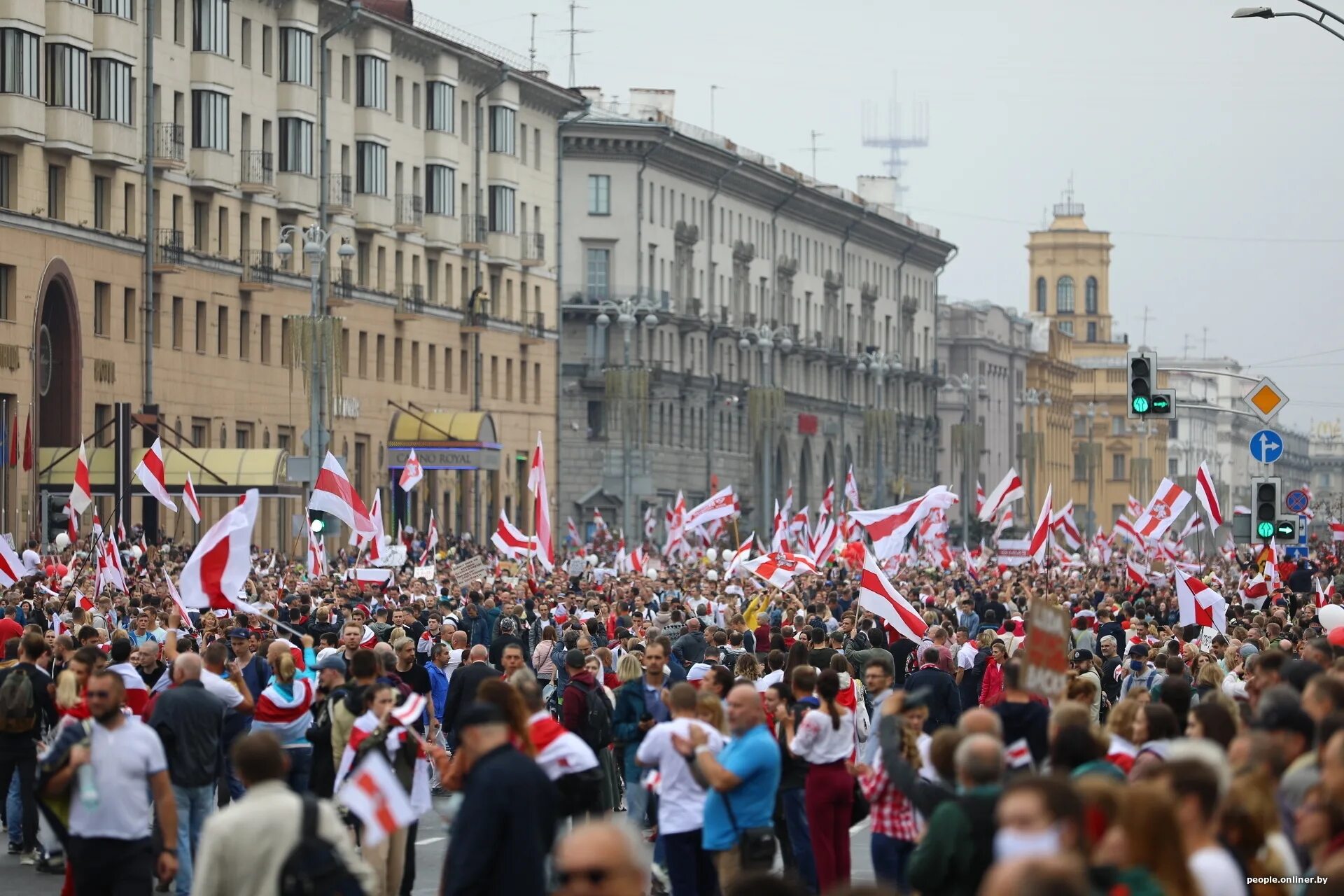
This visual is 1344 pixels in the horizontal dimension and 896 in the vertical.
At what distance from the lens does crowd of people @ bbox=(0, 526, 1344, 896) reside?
8.62 m

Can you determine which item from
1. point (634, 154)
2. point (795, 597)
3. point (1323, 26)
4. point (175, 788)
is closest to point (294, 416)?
point (634, 154)

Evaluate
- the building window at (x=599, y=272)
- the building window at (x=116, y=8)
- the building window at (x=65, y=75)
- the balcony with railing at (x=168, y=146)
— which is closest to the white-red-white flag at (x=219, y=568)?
the building window at (x=65, y=75)

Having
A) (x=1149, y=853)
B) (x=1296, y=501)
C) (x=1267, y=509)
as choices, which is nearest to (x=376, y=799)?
(x=1149, y=853)

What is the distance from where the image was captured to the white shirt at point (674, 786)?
13.6m

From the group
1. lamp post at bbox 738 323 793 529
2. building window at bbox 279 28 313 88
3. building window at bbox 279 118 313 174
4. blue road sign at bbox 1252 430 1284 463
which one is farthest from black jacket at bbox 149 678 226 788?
lamp post at bbox 738 323 793 529

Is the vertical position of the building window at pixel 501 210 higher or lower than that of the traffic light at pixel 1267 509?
higher

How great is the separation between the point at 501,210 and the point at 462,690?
217ft

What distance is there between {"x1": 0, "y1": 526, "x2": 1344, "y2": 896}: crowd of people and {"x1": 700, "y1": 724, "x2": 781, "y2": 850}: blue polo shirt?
2 centimetres

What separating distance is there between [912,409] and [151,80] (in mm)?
79519

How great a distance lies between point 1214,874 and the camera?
26.7 ft

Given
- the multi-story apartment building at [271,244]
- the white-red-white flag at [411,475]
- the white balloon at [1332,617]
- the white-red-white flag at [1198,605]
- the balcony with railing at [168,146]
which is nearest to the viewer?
the white balloon at [1332,617]

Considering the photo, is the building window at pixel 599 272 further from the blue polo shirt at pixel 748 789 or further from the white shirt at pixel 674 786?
the blue polo shirt at pixel 748 789

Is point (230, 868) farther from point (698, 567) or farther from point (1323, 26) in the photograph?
point (698, 567)

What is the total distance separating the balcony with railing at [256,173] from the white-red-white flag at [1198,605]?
40.5 meters
